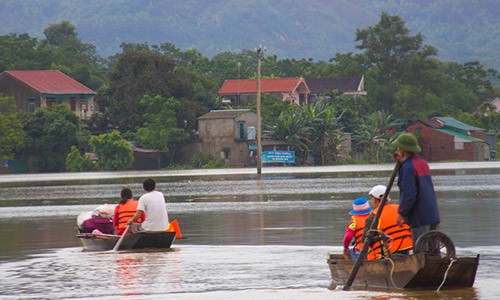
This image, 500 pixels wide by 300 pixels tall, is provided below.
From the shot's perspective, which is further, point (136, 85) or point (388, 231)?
point (136, 85)

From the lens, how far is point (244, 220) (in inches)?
1232

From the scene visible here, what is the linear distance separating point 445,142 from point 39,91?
39.0 m

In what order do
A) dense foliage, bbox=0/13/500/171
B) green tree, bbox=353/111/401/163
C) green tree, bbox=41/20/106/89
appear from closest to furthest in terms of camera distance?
dense foliage, bbox=0/13/500/171, green tree, bbox=353/111/401/163, green tree, bbox=41/20/106/89

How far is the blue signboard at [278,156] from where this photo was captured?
9562 centimetres

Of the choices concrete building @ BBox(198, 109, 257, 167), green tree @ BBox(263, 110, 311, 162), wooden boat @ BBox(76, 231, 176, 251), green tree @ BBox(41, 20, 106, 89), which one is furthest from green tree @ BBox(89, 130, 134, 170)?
wooden boat @ BBox(76, 231, 176, 251)

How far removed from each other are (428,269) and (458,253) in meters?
5.32

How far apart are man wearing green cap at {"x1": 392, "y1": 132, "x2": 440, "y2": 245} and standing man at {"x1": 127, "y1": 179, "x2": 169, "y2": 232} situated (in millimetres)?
8214

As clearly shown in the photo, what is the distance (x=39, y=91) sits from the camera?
107750 mm

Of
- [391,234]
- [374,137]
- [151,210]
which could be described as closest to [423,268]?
[391,234]

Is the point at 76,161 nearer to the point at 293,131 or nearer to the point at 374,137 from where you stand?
the point at 293,131

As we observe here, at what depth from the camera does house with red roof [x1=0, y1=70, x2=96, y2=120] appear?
10862cm

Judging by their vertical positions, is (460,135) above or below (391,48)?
below

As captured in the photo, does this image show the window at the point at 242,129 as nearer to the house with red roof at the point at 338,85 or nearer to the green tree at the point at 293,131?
the green tree at the point at 293,131

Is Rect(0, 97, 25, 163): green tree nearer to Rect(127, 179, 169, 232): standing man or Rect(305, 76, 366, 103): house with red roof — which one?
Rect(305, 76, 366, 103): house with red roof
